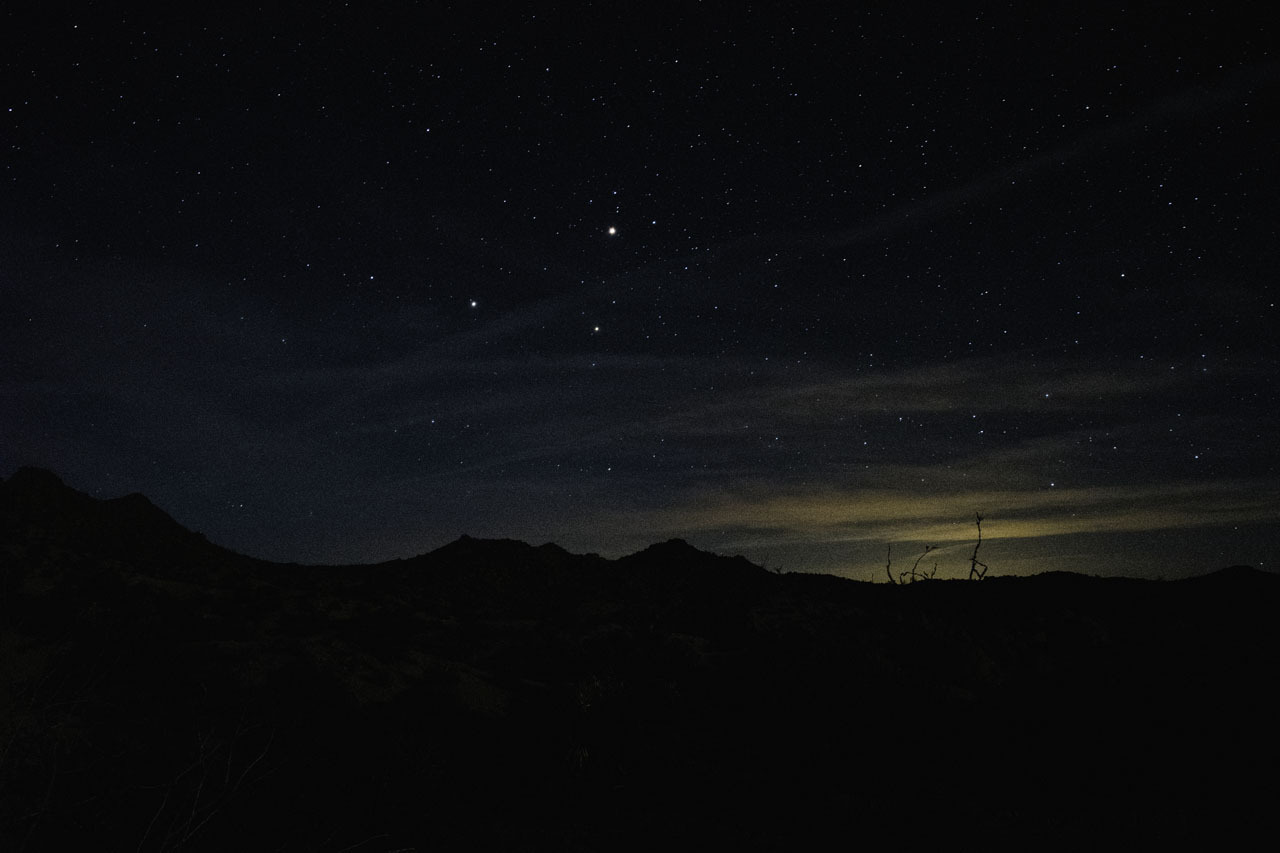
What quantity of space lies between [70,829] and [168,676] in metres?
4.32

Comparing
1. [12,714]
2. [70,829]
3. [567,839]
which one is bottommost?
[567,839]

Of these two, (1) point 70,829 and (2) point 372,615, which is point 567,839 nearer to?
(1) point 70,829

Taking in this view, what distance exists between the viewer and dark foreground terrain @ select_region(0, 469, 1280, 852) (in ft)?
26.9

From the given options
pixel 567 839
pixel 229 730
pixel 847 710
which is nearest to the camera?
pixel 567 839

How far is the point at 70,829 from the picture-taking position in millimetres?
7156

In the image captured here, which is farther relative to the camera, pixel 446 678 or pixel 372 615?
pixel 372 615

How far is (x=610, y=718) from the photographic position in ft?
37.9

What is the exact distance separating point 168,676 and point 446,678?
14.0 feet

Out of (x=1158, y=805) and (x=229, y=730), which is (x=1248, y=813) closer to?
(x=1158, y=805)

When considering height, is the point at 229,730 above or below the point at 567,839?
above

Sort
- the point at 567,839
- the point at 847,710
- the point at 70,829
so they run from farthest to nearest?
the point at 847,710
the point at 567,839
the point at 70,829

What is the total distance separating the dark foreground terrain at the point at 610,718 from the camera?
26.9 ft

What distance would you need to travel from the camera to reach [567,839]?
26.8ft

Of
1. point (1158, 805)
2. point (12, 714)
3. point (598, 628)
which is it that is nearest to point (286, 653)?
point (12, 714)
